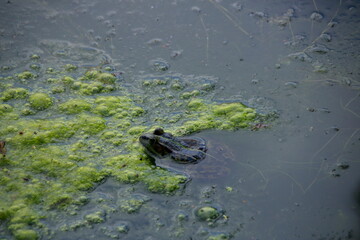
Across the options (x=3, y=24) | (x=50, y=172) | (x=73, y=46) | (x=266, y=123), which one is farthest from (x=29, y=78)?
(x=266, y=123)

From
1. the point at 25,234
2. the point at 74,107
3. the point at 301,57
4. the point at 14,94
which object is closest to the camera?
the point at 25,234

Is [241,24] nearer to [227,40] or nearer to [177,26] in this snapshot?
[227,40]

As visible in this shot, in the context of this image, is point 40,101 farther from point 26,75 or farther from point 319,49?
point 319,49

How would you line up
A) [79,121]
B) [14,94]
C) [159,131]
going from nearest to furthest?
[159,131], [79,121], [14,94]

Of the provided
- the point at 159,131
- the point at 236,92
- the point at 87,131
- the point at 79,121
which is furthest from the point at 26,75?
the point at 236,92

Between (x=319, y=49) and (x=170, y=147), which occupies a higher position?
(x=319, y=49)

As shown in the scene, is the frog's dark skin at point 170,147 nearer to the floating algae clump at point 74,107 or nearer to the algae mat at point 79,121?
the algae mat at point 79,121
